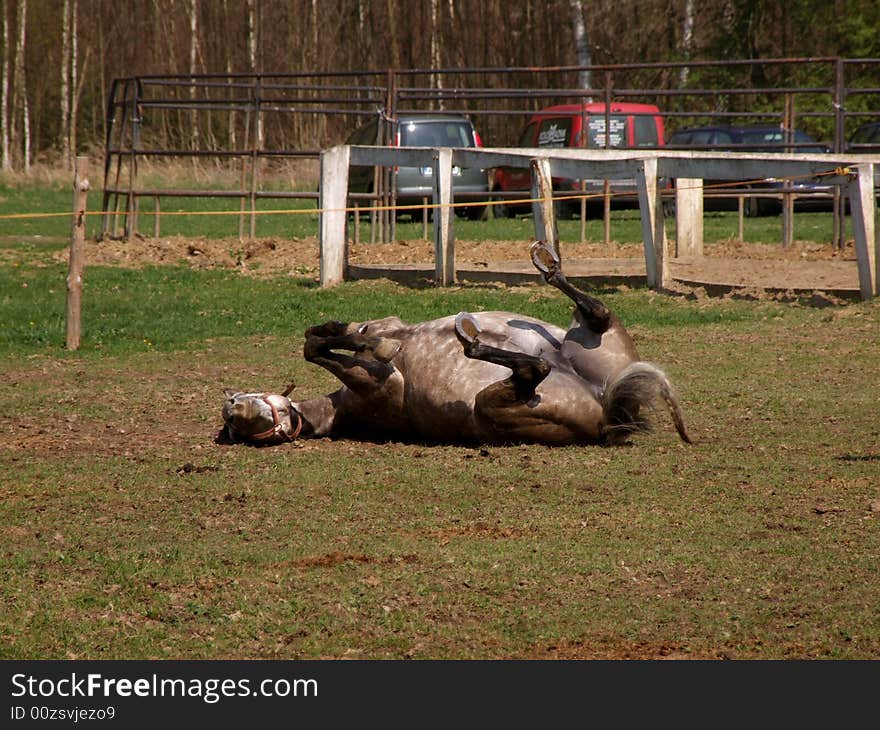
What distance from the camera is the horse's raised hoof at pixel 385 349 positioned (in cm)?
736

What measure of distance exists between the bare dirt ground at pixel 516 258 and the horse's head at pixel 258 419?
6.93 metres

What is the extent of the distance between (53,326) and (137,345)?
4.24ft

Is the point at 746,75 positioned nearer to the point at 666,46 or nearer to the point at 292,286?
the point at 666,46

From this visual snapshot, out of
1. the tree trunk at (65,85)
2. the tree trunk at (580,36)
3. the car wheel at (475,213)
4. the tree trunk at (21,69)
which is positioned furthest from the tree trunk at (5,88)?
the car wheel at (475,213)

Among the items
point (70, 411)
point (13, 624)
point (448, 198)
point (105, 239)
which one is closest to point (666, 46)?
point (105, 239)

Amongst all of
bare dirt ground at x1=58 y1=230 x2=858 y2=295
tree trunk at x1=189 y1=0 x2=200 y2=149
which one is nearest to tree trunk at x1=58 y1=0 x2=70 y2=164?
tree trunk at x1=189 y1=0 x2=200 y2=149

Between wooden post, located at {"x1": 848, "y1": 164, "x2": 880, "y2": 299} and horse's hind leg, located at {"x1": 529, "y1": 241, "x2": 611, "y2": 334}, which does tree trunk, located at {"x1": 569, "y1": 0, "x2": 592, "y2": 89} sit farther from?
horse's hind leg, located at {"x1": 529, "y1": 241, "x2": 611, "y2": 334}

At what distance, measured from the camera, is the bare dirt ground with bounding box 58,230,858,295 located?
46.2ft

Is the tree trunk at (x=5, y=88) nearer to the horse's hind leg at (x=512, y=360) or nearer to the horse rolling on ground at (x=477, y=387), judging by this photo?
the horse rolling on ground at (x=477, y=387)

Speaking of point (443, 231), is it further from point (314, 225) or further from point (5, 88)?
point (5, 88)

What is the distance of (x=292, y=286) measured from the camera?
14930 mm

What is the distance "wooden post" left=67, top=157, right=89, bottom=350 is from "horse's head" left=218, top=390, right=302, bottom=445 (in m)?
4.17

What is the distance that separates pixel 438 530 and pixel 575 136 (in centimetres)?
2078

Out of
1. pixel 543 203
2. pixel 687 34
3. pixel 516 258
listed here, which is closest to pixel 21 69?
pixel 687 34
